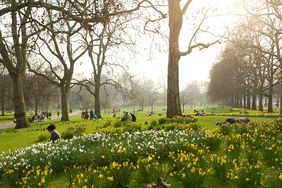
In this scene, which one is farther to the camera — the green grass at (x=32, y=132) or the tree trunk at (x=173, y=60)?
the tree trunk at (x=173, y=60)

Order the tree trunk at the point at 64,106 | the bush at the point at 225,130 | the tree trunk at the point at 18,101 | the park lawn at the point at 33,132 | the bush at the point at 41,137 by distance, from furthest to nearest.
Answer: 1. the tree trunk at the point at 64,106
2. the tree trunk at the point at 18,101
3. the bush at the point at 41,137
4. the park lawn at the point at 33,132
5. the bush at the point at 225,130

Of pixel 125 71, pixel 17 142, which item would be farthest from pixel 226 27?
pixel 17 142

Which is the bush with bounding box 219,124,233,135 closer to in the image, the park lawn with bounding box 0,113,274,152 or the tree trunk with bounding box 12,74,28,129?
Answer: the park lawn with bounding box 0,113,274,152

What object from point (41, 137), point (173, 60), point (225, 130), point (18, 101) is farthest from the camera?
point (18, 101)

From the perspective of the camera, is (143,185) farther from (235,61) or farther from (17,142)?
(235,61)

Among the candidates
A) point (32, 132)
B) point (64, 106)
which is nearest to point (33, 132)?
point (32, 132)

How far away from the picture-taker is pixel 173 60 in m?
18.3

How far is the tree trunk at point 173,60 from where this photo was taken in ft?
59.2

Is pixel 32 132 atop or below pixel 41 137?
below

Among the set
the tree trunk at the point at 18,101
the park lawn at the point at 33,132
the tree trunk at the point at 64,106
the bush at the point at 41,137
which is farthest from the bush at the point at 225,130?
the tree trunk at the point at 64,106

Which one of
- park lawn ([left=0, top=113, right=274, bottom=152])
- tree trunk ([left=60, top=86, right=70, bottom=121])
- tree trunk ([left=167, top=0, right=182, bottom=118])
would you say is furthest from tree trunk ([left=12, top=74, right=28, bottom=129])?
tree trunk ([left=167, top=0, right=182, bottom=118])

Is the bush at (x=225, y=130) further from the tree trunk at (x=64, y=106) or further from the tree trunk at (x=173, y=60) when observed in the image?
the tree trunk at (x=64, y=106)

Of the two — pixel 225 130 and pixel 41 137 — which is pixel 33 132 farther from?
pixel 225 130

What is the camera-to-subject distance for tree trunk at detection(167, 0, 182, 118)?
18.0 m
